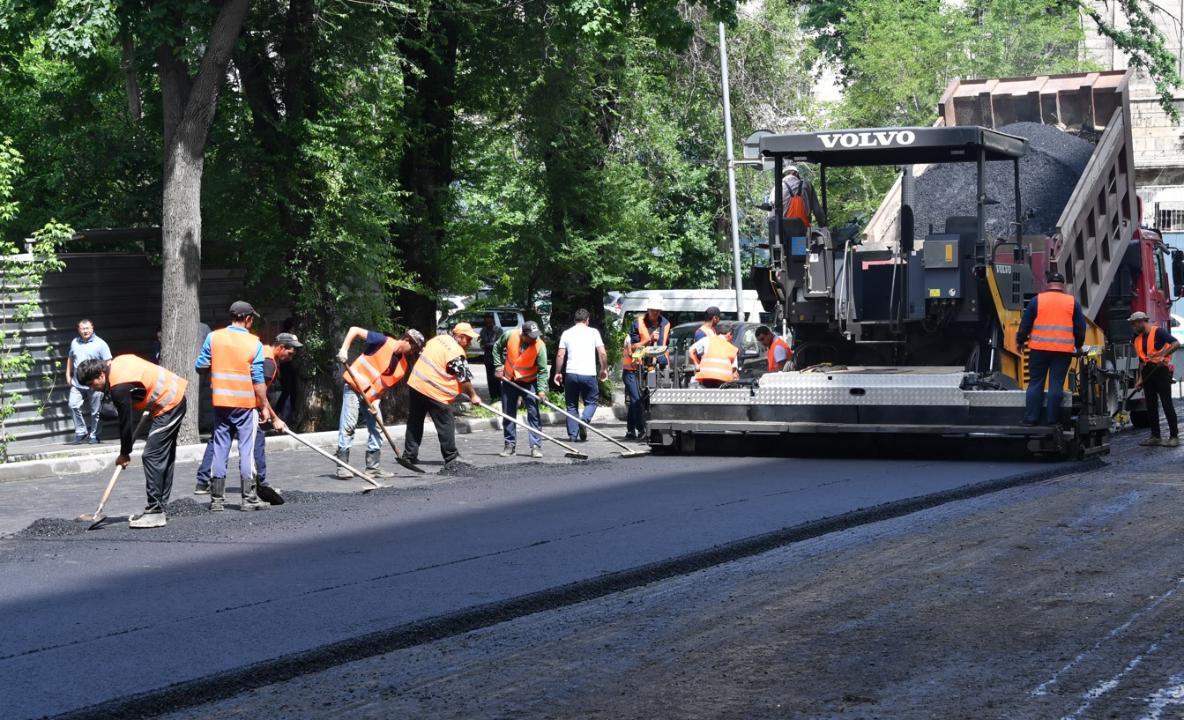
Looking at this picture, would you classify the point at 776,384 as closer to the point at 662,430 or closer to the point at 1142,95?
the point at 662,430

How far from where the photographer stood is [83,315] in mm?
21016

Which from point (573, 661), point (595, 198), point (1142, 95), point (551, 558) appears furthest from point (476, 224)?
point (1142, 95)

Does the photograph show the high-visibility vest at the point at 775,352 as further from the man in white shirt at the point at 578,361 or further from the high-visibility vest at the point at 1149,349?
the high-visibility vest at the point at 1149,349

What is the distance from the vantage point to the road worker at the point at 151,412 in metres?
10.4

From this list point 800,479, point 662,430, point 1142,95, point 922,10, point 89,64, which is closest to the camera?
point 800,479

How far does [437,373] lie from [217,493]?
3.18 meters

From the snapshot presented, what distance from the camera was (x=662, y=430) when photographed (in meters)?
15.2

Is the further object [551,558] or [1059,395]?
[1059,395]

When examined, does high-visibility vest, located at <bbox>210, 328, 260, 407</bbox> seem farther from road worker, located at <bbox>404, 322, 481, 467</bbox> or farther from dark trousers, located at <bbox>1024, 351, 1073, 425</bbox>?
dark trousers, located at <bbox>1024, 351, 1073, 425</bbox>

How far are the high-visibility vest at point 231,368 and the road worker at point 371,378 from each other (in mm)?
2317

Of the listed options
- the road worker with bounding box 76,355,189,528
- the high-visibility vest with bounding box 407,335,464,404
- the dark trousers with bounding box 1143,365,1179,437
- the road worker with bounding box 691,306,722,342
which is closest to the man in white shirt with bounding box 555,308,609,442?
the road worker with bounding box 691,306,722,342

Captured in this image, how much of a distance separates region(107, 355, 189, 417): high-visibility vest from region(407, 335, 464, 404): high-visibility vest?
3.59 m

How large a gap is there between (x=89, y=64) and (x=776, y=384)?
36.2ft

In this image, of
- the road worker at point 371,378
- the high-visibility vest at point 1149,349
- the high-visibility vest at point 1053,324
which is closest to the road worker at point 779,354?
the high-visibility vest at point 1053,324
